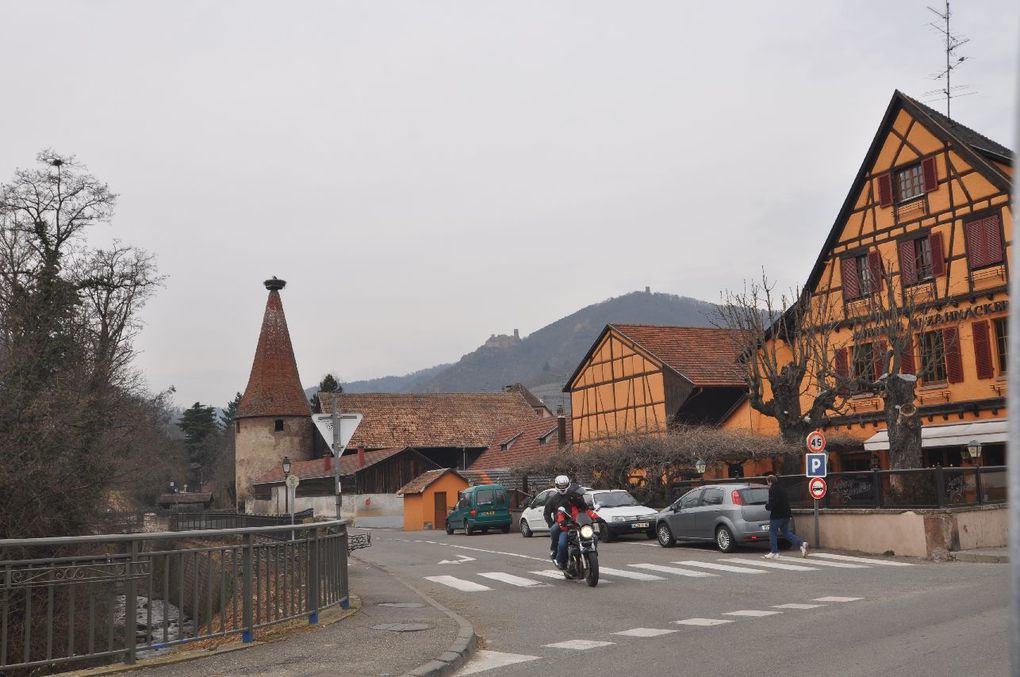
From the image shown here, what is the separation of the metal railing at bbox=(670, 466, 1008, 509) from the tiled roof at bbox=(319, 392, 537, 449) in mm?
50258

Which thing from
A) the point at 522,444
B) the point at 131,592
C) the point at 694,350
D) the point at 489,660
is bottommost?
the point at 489,660

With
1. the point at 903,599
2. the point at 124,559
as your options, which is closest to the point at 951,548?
the point at 903,599

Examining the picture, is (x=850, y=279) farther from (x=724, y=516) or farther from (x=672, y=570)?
(x=672, y=570)

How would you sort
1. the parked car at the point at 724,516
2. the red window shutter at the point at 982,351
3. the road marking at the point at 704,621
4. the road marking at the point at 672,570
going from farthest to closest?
the red window shutter at the point at 982,351 < the parked car at the point at 724,516 < the road marking at the point at 672,570 < the road marking at the point at 704,621

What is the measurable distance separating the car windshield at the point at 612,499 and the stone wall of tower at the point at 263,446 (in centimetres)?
4963

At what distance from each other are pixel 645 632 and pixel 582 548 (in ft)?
17.2

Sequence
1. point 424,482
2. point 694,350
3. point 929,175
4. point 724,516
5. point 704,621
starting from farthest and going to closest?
point 424,482
point 694,350
point 929,175
point 724,516
point 704,621

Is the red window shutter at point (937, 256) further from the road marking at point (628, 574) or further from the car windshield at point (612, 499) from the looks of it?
the road marking at point (628, 574)

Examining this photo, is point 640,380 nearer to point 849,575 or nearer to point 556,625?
point 849,575

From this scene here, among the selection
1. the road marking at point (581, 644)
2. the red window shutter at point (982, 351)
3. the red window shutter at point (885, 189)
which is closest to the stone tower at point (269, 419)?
the red window shutter at point (885, 189)

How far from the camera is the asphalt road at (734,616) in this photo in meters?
9.27

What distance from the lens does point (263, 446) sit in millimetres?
76250

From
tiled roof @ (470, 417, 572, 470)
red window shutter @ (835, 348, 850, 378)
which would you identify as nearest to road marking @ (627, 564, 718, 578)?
red window shutter @ (835, 348, 850, 378)

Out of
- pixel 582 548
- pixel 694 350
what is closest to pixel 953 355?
pixel 694 350
